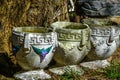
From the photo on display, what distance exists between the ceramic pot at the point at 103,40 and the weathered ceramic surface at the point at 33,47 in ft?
1.96

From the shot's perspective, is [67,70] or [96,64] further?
[96,64]

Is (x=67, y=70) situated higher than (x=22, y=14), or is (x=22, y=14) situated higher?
(x=22, y=14)

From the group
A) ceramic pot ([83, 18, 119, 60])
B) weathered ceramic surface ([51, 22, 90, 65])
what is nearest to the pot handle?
weathered ceramic surface ([51, 22, 90, 65])

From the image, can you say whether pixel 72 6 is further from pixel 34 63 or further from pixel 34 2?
pixel 34 63

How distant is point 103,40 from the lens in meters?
4.84

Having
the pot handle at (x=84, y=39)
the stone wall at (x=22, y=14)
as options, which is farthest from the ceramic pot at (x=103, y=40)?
the stone wall at (x=22, y=14)

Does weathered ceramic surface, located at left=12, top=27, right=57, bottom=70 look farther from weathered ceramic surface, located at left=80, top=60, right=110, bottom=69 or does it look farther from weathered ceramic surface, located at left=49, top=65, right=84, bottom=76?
weathered ceramic surface, located at left=80, top=60, right=110, bottom=69

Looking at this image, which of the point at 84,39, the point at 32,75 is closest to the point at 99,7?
the point at 84,39

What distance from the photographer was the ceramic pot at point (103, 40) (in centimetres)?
479

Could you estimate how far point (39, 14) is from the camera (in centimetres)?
515

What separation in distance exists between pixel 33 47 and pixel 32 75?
362mm

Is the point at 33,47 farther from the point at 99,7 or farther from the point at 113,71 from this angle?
the point at 99,7

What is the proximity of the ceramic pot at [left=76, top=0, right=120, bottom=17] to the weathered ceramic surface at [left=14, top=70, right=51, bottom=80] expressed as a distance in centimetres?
160

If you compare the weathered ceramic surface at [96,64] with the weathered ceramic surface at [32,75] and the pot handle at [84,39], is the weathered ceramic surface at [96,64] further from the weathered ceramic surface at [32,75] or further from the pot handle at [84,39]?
the weathered ceramic surface at [32,75]
